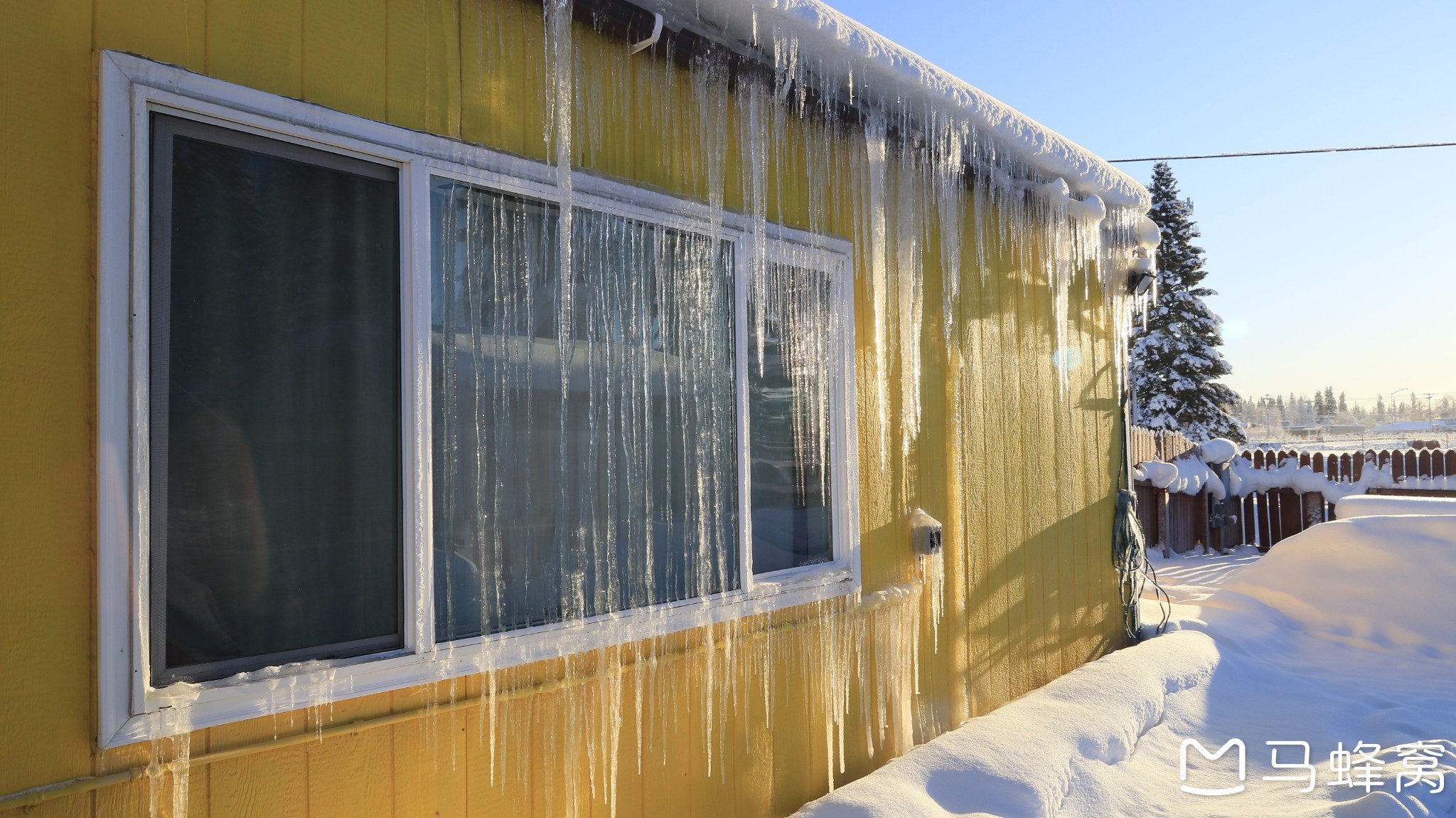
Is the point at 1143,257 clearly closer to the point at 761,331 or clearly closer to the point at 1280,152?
the point at 761,331

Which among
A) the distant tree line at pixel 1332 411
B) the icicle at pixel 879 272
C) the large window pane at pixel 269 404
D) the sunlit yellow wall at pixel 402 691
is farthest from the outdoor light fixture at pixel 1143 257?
the distant tree line at pixel 1332 411

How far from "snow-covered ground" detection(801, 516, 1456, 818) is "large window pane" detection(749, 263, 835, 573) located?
2.68ft

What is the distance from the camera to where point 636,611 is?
2139 mm

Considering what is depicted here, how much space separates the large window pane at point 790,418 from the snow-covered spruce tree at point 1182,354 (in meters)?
17.6

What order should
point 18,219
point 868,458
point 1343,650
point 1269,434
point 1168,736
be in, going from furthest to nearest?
point 1269,434 → point 1343,650 → point 1168,736 → point 868,458 → point 18,219

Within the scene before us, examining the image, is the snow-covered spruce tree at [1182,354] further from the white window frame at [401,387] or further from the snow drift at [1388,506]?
the white window frame at [401,387]

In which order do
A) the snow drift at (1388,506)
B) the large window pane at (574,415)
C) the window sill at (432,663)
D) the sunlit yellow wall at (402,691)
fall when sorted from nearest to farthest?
the sunlit yellow wall at (402,691)
the window sill at (432,663)
the large window pane at (574,415)
the snow drift at (1388,506)

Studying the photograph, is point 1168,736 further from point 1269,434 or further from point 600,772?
point 1269,434

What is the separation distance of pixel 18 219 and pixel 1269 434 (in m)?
72.6

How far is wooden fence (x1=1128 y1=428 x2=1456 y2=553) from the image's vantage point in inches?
408

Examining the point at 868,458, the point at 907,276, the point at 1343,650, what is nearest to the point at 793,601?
the point at 868,458

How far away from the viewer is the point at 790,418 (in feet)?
8.86

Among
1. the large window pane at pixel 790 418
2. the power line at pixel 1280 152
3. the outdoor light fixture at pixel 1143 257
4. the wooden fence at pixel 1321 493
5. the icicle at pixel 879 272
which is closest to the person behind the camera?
the large window pane at pixel 790 418

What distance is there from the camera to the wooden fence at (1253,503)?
10367 millimetres
